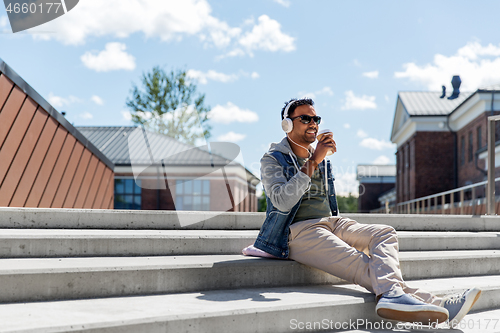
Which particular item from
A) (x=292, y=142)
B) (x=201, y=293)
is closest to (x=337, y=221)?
(x=292, y=142)

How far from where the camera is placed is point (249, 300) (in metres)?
2.55

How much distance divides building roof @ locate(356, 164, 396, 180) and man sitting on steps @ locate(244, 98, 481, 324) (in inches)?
1903

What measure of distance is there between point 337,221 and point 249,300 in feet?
3.47

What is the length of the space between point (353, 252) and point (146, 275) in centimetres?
135

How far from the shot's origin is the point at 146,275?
268 cm

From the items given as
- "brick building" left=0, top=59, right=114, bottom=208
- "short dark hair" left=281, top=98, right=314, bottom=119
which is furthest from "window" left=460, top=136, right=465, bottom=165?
"short dark hair" left=281, top=98, right=314, bottom=119

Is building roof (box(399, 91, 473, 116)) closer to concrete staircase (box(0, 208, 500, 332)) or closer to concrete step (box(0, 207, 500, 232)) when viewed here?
concrete step (box(0, 207, 500, 232))

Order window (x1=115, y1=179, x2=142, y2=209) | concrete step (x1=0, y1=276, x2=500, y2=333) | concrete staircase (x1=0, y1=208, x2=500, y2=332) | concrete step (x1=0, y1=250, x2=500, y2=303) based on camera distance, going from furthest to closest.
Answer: window (x1=115, y1=179, x2=142, y2=209) → concrete step (x1=0, y1=250, x2=500, y2=303) → concrete staircase (x1=0, y1=208, x2=500, y2=332) → concrete step (x1=0, y1=276, x2=500, y2=333)

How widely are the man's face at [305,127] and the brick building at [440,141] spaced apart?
22.2 m

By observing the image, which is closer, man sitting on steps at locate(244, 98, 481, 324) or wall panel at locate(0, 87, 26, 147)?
man sitting on steps at locate(244, 98, 481, 324)

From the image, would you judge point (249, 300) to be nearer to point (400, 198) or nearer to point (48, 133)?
point (48, 133)

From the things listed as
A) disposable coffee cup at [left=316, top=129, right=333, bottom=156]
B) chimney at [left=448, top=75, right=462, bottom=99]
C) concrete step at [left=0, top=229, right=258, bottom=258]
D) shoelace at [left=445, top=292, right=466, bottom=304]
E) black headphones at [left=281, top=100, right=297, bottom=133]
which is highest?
chimney at [left=448, top=75, right=462, bottom=99]

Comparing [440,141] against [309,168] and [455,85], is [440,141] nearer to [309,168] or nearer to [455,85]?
[455,85]

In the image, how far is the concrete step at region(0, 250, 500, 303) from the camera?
245cm
